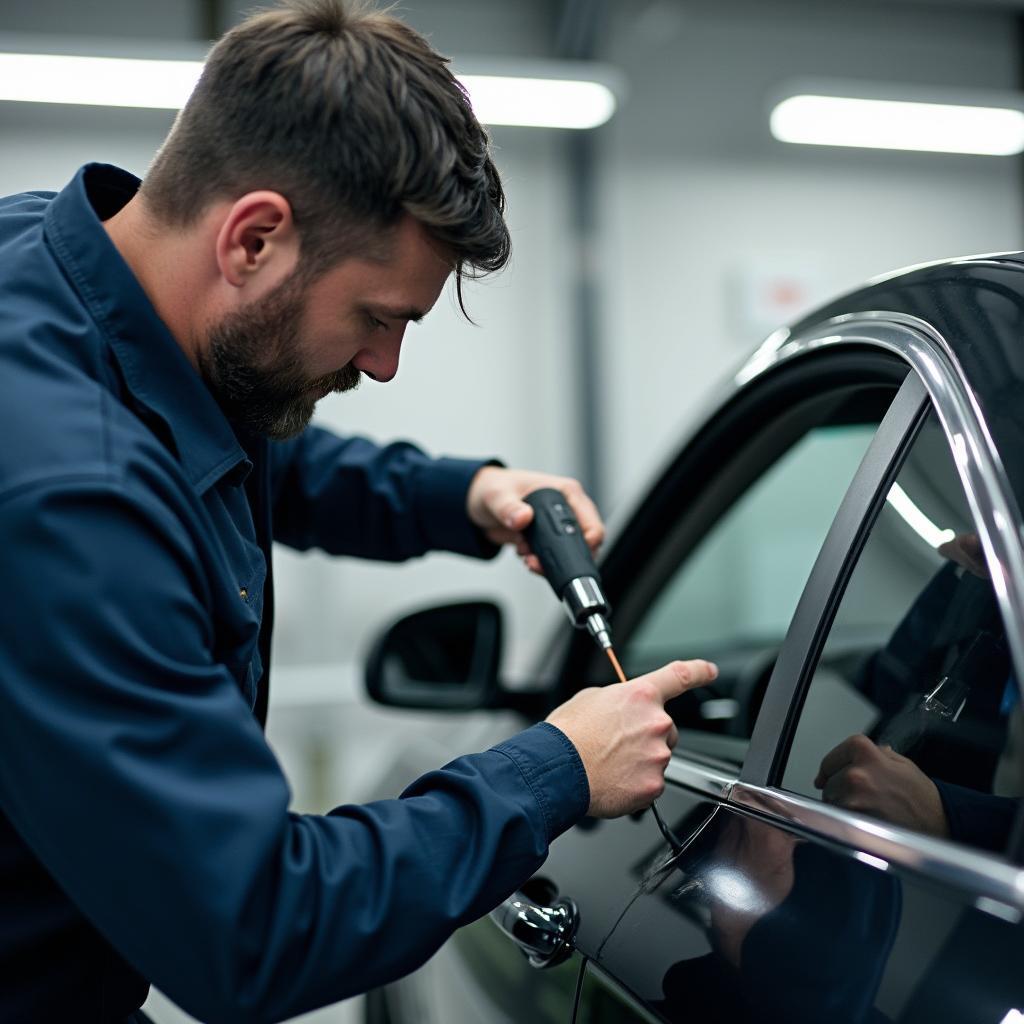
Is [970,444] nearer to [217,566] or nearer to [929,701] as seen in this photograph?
[929,701]

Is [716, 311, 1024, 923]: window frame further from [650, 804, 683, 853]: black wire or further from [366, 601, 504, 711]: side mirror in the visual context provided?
[366, 601, 504, 711]: side mirror

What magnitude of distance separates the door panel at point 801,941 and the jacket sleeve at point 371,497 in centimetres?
78

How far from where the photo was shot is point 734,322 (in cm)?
604

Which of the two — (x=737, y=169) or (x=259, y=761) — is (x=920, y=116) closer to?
(x=737, y=169)

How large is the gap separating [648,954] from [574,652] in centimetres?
75

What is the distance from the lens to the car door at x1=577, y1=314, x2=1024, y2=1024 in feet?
2.38

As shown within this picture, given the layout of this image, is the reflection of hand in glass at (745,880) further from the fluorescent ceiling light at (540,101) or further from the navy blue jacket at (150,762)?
the fluorescent ceiling light at (540,101)

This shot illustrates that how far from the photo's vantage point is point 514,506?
5.01 ft

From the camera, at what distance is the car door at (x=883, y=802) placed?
2.38 feet

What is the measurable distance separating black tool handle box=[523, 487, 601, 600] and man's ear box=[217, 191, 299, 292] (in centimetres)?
58

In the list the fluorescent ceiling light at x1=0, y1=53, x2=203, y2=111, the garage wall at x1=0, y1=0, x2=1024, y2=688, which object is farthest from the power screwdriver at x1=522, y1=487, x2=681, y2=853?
the garage wall at x1=0, y1=0, x2=1024, y2=688

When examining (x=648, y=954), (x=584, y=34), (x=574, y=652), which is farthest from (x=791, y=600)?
(x=648, y=954)

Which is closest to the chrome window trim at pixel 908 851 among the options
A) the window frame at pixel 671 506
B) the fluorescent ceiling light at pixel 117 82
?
the window frame at pixel 671 506

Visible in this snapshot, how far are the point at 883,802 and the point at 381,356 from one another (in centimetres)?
71
